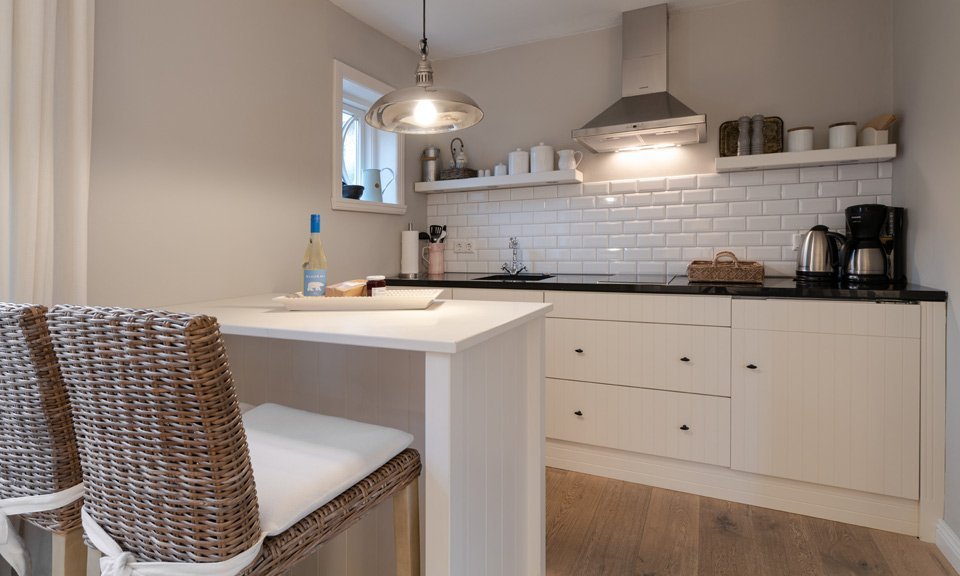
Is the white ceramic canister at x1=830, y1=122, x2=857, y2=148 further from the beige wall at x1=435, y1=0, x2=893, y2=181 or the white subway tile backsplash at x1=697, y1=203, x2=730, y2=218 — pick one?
the white subway tile backsplash at x1=697, y1=203, x2=730, y2=218

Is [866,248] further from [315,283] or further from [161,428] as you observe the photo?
[161,428]

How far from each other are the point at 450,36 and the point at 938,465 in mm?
3165

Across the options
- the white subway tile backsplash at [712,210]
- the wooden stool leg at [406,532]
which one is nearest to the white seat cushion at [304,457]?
the wooden stool leg at [406,532]

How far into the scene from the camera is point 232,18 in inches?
85.1

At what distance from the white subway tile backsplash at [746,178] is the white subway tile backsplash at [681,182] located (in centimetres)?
19

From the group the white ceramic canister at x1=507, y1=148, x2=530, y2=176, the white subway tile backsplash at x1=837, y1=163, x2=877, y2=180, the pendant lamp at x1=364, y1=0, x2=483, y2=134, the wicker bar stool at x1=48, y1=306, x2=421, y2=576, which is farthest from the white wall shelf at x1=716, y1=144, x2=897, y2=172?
the wicker bar stool at x1=48, y1=306, x2=421, y2=576

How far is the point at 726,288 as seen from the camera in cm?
220

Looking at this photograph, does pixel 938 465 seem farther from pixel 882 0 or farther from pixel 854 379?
pixel 882 0

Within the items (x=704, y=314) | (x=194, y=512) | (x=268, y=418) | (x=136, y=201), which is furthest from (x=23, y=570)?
(x=704, y=314)

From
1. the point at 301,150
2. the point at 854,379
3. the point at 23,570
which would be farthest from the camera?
the point at 301,150

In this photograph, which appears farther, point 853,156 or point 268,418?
point 853,156

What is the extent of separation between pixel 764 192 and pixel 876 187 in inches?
18.5

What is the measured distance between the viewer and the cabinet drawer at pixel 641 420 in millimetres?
2266

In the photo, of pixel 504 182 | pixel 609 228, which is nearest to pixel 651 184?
pixel 609 228
